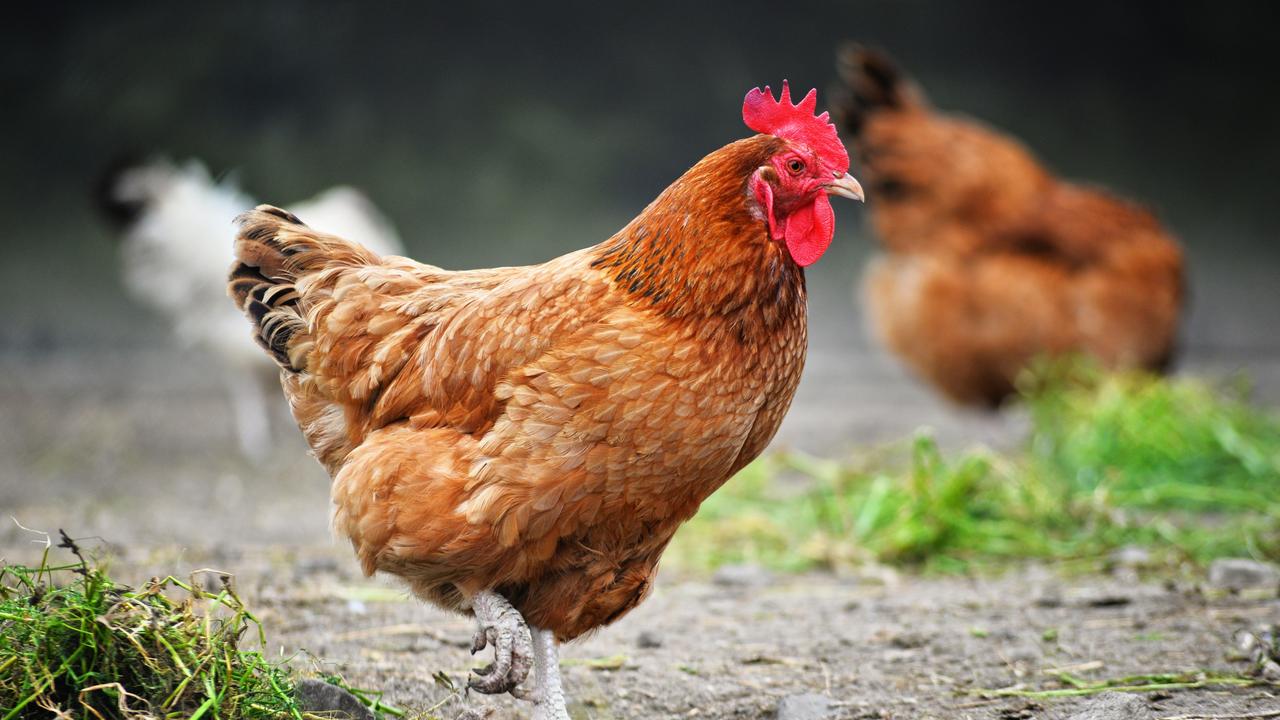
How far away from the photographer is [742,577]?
360 centimetres

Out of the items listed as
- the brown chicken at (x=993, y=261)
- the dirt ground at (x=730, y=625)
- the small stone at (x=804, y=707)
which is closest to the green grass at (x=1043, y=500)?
the dirt ground at (x=730, y=625)

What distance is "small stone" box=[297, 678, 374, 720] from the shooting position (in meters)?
2.01

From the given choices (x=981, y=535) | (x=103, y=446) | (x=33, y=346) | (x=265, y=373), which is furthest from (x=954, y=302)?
(x=33, y=346)

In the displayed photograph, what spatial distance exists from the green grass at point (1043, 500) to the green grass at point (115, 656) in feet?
7.16

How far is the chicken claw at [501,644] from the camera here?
2014mm

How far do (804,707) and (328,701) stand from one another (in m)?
0.95

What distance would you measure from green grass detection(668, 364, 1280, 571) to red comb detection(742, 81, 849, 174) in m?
1.78

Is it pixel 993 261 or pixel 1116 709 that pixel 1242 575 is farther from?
pixel 993 261

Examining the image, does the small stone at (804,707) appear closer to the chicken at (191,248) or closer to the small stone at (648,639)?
the small stone at (648,639)

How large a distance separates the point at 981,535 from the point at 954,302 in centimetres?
218

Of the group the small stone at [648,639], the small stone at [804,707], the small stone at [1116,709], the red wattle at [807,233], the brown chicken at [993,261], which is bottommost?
the small stone at [1116,709]

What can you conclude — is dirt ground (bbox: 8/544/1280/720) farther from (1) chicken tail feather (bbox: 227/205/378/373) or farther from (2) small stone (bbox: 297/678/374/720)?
(1) chicken tail feather (bbox: 227/205/378/373)

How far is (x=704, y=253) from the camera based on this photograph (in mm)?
2090

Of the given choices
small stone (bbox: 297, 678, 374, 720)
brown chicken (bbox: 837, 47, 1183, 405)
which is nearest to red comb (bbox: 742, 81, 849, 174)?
small stone (bbox: 297, 678, 374, 720)
